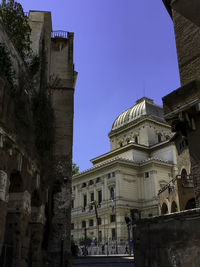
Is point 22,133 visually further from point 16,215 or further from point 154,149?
point 154,149

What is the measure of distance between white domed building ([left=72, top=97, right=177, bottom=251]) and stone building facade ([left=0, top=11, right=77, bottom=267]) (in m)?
33.3

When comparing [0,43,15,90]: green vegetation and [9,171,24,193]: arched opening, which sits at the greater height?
[0,43,15,90]: green vegetation

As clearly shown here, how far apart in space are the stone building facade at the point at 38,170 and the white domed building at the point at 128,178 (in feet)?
109

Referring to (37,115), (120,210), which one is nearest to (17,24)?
(37,115)

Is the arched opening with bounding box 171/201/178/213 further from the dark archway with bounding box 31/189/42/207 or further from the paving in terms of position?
the dark archway with bounding box 31/189/42/207

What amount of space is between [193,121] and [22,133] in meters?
6.82

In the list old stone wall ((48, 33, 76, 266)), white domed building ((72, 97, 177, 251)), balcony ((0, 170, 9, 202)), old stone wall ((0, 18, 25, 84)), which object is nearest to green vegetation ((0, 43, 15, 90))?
old stone wall ((0, 18, 25, 84))

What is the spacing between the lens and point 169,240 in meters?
8.90

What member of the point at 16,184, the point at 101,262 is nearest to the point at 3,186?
the point at 16,184

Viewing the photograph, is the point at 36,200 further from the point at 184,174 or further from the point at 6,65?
the point at 184,174

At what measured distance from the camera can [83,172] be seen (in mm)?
62156

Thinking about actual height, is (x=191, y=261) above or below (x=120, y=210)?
below

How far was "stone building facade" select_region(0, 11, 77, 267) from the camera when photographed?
10.7 metres

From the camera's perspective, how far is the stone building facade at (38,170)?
35.2 feet
